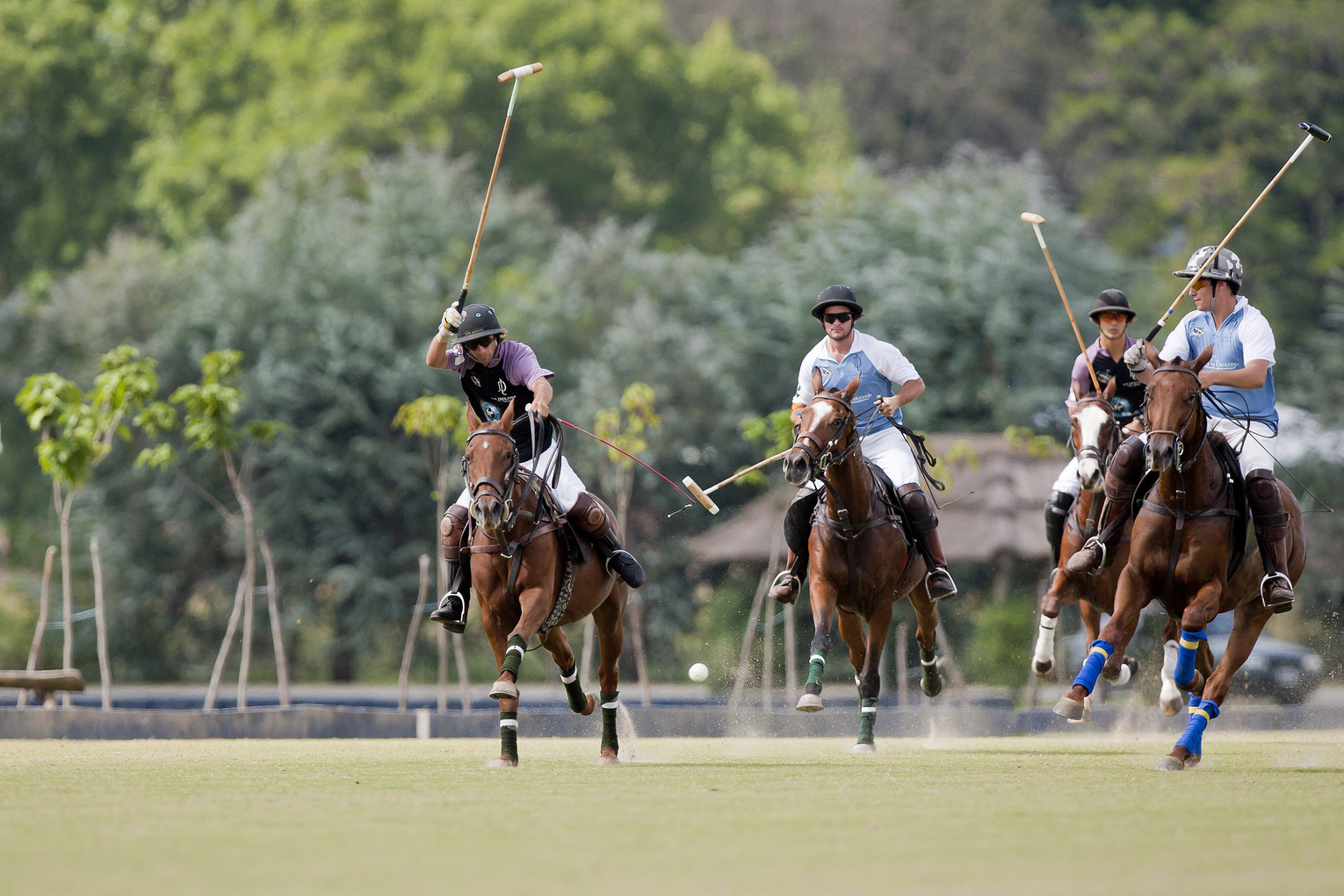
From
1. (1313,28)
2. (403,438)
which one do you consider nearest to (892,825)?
(403,438)

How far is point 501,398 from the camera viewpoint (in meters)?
10.7

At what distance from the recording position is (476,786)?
864cm

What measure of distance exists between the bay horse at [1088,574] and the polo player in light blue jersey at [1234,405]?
26.9 inches

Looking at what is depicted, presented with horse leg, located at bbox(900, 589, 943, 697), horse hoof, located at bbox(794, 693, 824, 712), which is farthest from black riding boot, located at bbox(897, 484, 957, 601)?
horse hoof, located at bbox(794, 693, 824, 712)

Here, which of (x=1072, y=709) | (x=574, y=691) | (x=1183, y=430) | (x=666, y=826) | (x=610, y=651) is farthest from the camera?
(x=610, y=651)

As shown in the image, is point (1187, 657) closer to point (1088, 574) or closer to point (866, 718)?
point (1088, 574)

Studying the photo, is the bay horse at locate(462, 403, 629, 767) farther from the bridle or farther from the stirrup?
the stirrup

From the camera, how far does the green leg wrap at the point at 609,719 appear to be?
10.9 m

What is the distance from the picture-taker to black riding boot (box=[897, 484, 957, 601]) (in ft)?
38.9

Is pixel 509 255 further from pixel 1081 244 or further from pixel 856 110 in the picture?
pixel 856 110

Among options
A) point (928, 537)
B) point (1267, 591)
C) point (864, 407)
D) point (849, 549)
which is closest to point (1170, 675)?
point (928, 537)

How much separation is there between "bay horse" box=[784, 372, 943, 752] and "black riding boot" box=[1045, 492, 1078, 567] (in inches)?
54.8

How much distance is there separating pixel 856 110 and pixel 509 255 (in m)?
16.8

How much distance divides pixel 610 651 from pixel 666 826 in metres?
4.42
